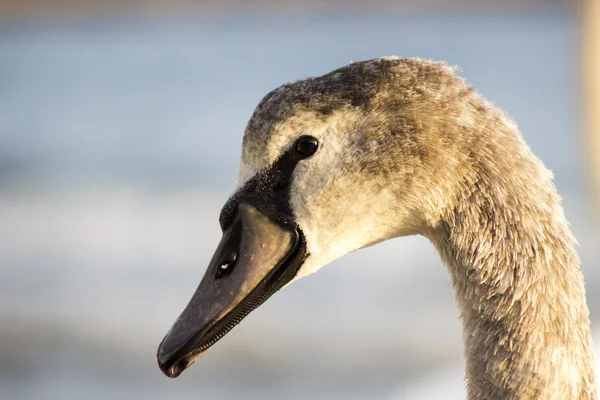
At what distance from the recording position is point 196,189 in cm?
1090

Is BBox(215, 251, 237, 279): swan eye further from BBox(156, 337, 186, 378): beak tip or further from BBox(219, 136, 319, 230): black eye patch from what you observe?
BBox(156, 337, 186, 378): beak tip

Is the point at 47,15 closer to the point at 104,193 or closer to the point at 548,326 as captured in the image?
the point at 104,193

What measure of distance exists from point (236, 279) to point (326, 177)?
1.27 feet

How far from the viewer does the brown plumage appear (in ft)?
7.89

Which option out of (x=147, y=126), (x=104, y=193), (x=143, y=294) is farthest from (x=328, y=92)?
(x=147, y=126)

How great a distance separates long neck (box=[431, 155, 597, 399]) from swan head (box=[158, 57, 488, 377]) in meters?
0.12

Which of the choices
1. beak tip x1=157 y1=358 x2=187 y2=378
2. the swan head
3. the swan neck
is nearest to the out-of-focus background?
the swan neck

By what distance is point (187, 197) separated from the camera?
34.7ft

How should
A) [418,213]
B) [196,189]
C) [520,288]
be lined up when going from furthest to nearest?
[196,189]
[418,213]
[520,288]

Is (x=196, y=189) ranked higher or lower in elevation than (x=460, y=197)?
lower

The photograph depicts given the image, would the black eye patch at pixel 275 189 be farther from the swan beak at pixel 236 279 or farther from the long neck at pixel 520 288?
the long neck at pixel 520 288

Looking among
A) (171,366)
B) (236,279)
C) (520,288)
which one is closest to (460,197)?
(520,288)

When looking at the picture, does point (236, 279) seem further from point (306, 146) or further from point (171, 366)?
point (306, 146)

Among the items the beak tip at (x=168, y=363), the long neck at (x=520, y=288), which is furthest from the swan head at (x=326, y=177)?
the long neck at (x=520, y=288)
